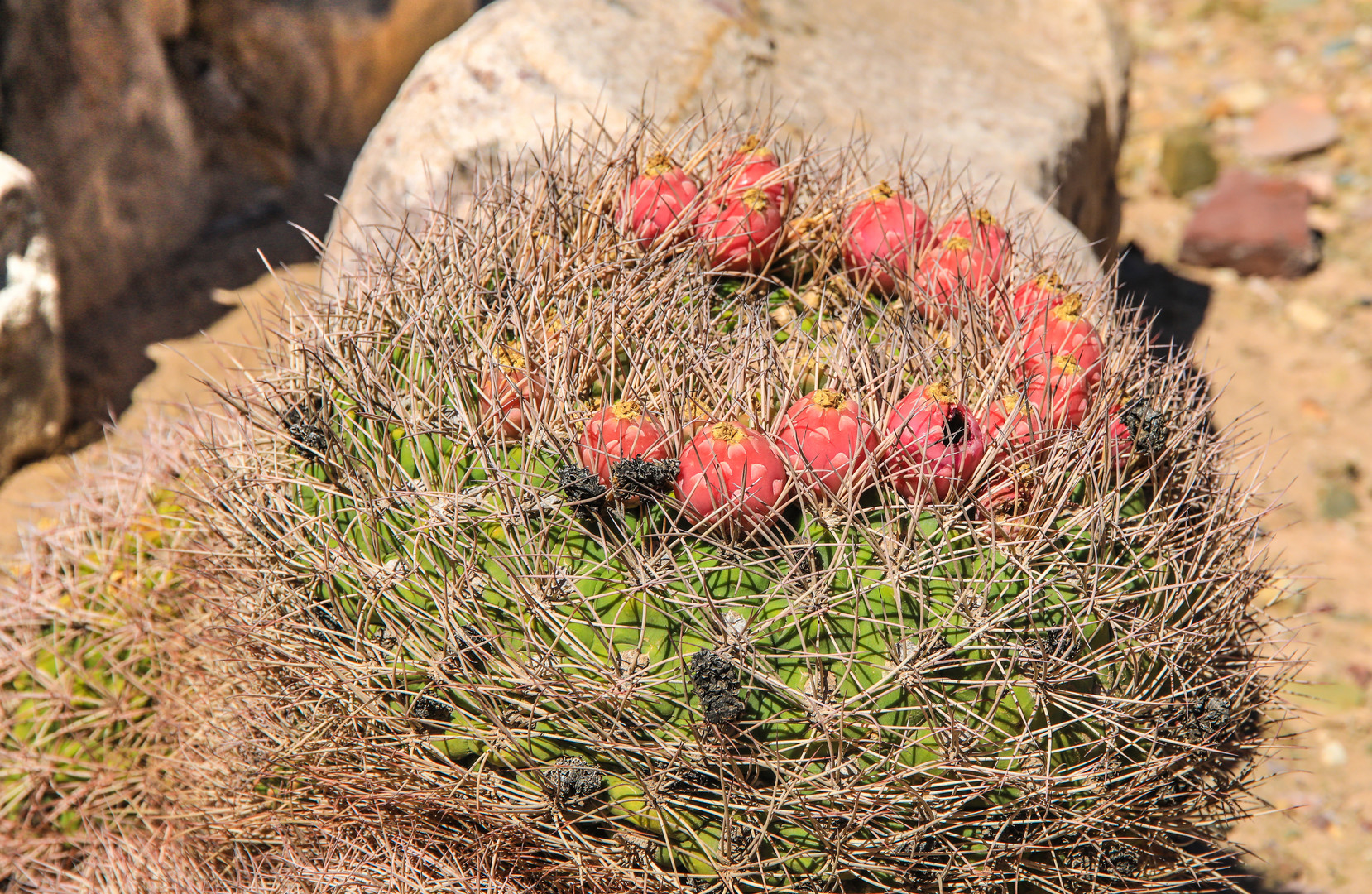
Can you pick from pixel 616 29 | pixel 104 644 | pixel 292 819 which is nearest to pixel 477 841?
pixel 292 819

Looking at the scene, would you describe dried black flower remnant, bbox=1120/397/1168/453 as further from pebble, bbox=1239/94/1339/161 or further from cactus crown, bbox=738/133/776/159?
pebble, bbox=1239/94/1339/161

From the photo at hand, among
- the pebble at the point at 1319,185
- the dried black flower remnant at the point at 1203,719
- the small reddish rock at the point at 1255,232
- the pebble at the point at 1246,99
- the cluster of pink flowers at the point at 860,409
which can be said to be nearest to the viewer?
the cluster of pink flowers at the point at 860,409

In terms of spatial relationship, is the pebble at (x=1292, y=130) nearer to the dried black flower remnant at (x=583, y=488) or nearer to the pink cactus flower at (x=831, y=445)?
the pink cactus flower at (x=831, y=445)

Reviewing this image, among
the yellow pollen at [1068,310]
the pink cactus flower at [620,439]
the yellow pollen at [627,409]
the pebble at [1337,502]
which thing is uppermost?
the yellow pollen at [1068,310]

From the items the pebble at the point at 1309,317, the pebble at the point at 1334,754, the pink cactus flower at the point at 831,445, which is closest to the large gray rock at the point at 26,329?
the pink cactus flower at the point at 831,445

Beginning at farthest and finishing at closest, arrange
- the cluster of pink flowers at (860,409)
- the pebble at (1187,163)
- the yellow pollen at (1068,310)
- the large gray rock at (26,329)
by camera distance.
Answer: the pebble at (1187,163) → the large gray rock at (26,329) → the yellow pollen at (1068,310) → the cluster of pink flowers at (860,409)

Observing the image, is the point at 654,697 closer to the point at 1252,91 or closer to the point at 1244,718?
the point at 1244,718

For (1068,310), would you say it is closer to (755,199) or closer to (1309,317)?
(755,199)

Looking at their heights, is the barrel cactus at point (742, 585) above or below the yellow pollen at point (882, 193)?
below
